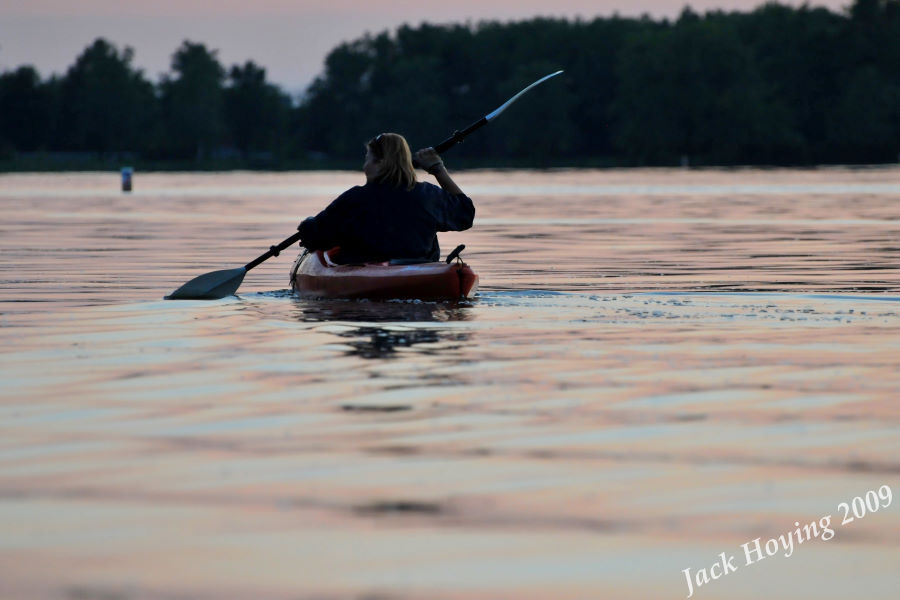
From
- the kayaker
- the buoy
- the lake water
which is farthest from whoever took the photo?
the buoy

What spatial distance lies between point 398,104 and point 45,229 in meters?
149

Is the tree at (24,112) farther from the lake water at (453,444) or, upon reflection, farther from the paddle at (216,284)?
the lake water at (453,444)

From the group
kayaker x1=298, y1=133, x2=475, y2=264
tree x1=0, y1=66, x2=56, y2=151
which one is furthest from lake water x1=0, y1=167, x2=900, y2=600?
tree x1=0, y1=66, x2=56, y2=151

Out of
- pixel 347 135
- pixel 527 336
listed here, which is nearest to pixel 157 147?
pixel 347 135

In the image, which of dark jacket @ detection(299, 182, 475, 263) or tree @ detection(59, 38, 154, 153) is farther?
tree @ detection(59, 38, 154, 153)

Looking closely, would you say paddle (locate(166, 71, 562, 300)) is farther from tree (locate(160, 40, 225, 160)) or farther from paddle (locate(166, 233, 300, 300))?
tree (locate(160, 40, 225, 160))

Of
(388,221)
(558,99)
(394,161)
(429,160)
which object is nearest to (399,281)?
(388,221)

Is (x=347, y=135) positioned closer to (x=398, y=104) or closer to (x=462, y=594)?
(x=398, y=104)

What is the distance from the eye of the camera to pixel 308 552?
5203 millimetres

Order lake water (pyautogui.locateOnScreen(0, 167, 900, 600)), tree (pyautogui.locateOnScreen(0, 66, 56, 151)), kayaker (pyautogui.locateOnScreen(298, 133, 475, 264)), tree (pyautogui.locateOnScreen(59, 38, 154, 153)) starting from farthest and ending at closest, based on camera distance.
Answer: tree (pyautogui.locateOnScreen(59, 38, 154, 153)) → tree (pyautogui.locateOnScreen(0, 66, 56, 151)) → kayaker (pyautogui.locateOnScreen(298, 133, 475, 264)) → lake water (pyautogui.locateOnScreen(0, 167, 900, 600))

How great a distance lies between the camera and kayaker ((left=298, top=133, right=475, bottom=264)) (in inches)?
560

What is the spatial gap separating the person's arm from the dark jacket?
357mm

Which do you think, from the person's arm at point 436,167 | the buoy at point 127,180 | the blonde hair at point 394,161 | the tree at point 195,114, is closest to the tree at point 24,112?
the tree at point 195,114

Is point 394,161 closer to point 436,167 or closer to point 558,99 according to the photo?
point 436,167
